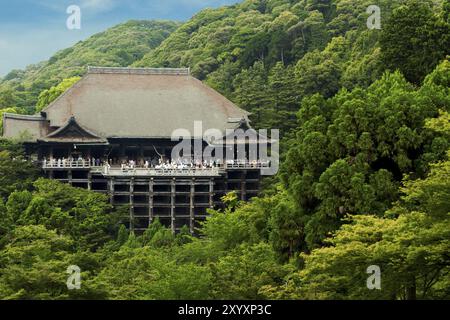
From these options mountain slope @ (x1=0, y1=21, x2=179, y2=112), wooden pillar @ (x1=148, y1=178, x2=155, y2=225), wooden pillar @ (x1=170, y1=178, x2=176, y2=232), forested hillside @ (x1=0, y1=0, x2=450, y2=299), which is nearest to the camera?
forested hillside @ (x1=0, y1=0, x2=450, y2=299)

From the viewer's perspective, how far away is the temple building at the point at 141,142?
147 feet

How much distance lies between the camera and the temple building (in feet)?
147

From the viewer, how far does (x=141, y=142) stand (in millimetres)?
48062

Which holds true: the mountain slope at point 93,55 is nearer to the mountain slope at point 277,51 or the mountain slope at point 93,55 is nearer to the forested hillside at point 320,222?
the mountain slope at point 277,51

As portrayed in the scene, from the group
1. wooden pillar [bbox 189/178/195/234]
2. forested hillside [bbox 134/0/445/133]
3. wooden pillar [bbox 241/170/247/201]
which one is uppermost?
forested hillside [bbox 134/0/445/133]

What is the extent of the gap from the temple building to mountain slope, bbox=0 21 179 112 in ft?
98.7

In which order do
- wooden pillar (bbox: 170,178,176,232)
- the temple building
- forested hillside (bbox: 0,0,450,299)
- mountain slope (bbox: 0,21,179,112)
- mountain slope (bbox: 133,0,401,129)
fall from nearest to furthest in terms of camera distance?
1. forested hillside (bbox: 0,0,450,299)
2. wooden pillar (bbox: 170,178,176,232)
3. the temple building
4. mountain slope (bbox: 133,0,401,129)
5. mountain slope (bbox: 0,21,179,112)

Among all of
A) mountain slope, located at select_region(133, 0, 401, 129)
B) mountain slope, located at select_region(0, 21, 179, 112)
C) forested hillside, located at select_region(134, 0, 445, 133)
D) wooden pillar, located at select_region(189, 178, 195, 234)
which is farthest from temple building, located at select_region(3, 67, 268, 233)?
mountain slope, located at select_region(0, 21, 179, 112)

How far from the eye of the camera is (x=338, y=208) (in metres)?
23.8

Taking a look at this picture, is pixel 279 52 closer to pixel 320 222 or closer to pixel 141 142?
pixel 141 142

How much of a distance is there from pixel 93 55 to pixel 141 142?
232ft

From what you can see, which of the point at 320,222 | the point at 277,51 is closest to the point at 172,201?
the point at 320,222

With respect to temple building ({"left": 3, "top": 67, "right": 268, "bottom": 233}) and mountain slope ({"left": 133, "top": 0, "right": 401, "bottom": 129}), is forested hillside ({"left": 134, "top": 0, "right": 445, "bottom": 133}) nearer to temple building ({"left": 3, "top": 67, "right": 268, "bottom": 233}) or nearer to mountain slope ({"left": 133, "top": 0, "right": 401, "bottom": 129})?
mountain slope ({"left": 133, "top": 0, "right": 401, "bottom": 129})

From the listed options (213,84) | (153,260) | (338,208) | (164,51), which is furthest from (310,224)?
(164,51)
